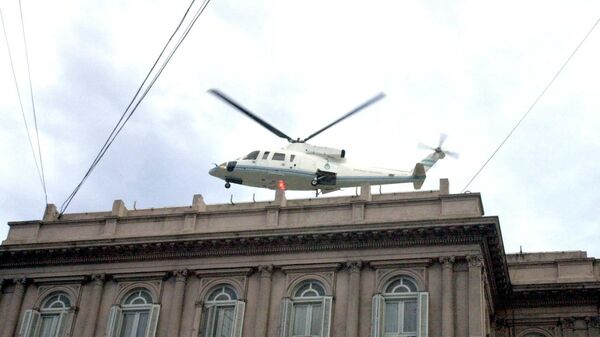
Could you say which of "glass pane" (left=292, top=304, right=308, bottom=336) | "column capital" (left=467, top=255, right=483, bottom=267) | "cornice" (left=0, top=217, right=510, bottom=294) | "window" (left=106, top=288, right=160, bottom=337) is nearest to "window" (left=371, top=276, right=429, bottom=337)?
"cornice" (left=0, top=217, right=510, bottom=294)

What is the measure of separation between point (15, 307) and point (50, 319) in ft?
5.31

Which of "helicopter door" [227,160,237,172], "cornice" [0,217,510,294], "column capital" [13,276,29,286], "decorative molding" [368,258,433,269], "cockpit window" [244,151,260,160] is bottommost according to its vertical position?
"column capital" [13,276,29,286]

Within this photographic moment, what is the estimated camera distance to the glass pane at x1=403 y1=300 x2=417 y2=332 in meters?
36.1

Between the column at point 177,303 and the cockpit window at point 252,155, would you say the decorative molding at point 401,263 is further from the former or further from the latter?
the cockpit window at point 252,155

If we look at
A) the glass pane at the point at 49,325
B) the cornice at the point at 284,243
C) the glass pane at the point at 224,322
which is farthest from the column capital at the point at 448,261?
the glass pane at the point at 49,325

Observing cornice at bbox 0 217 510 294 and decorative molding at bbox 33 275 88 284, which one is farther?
decorative molding at bbox 33 275 88 284

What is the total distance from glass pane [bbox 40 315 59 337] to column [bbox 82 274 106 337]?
155 centimetres

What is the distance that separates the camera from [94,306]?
39.8m

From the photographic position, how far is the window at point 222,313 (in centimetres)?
3791

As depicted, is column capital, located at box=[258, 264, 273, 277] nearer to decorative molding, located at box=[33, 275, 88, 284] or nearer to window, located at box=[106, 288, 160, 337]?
window, located at box=[106, 288, 160, 337]

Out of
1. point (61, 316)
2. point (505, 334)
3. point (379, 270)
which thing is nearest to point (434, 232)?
point (379, 270)

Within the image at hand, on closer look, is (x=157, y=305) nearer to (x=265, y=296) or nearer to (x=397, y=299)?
(x=265, y=296)

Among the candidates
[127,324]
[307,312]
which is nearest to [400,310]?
[307,312]

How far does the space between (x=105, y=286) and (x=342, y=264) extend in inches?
395
